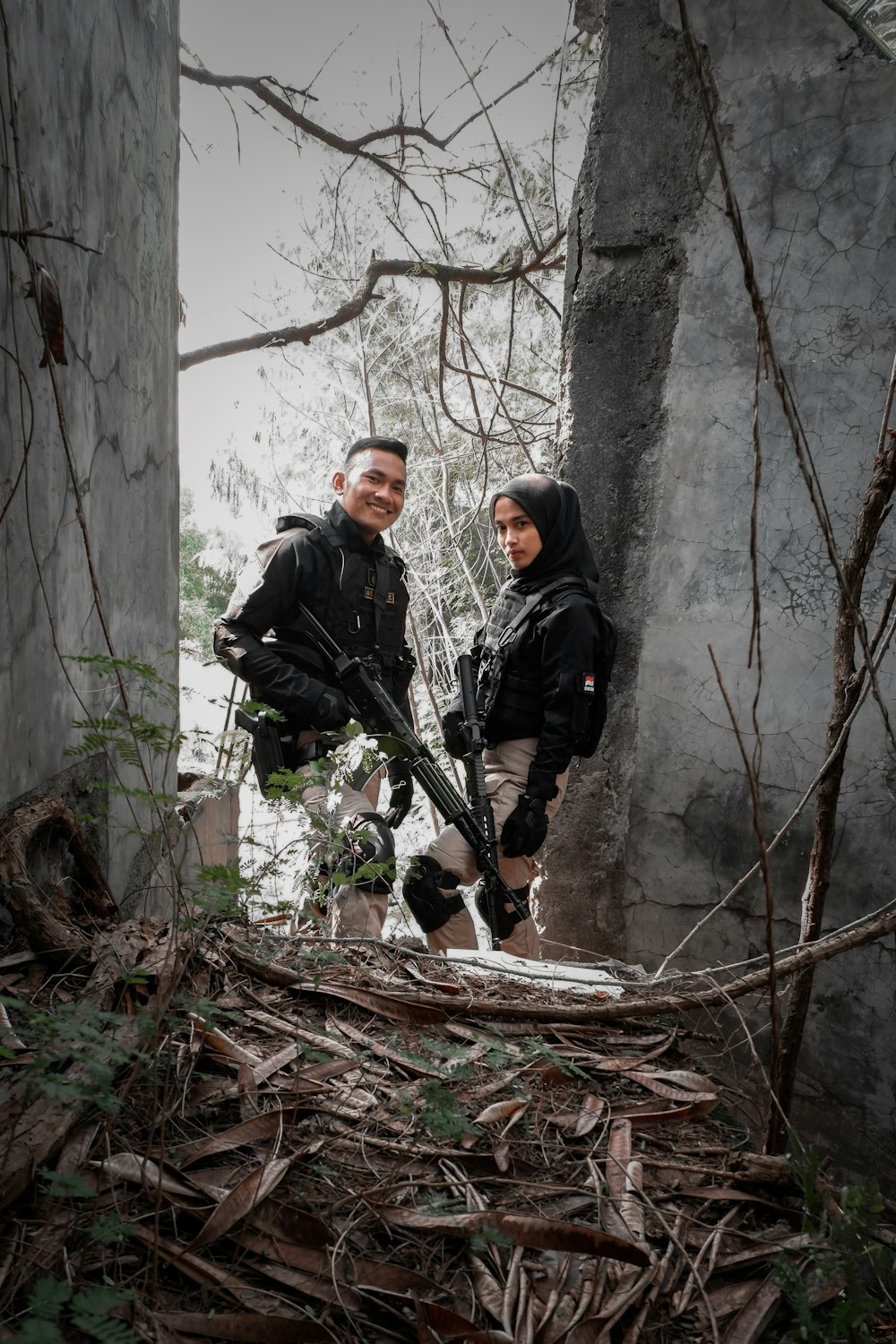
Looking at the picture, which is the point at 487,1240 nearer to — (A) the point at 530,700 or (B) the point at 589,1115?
(B) the point at 589,1115

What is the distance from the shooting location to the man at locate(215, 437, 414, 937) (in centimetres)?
330

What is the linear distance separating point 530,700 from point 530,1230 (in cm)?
235

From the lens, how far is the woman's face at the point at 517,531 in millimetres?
3332

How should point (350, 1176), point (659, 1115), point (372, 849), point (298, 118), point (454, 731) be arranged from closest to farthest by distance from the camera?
point (350, 1176) < point (659, 1115) < point (372, 849) < point (454, 731) < point (298, 118)

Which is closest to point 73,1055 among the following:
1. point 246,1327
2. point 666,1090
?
point 246,1327

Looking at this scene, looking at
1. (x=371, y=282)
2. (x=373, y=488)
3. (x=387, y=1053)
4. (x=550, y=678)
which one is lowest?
(x=387, y=1053)

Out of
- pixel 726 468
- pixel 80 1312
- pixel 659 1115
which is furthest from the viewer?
pixel 726 468

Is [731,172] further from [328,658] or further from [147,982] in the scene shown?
[147,982]

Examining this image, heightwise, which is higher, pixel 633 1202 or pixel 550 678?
pixel 550 678

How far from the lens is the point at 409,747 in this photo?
3430 millimetres

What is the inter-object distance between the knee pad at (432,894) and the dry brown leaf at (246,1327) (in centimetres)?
235

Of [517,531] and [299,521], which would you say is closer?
[517,531]

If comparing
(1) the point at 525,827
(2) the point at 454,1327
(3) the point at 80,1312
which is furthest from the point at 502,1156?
(1) the point at 525,827

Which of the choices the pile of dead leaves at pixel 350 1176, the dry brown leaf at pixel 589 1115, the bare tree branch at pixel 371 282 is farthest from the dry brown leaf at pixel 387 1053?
the bare tree branch at pixel 371 282
